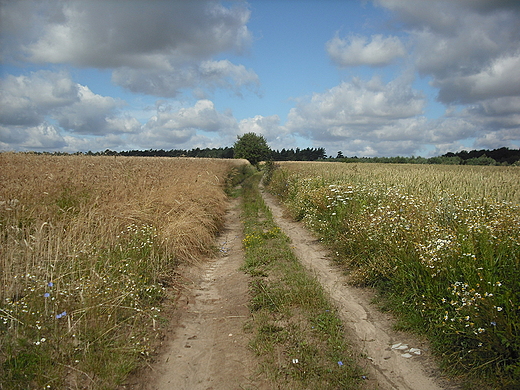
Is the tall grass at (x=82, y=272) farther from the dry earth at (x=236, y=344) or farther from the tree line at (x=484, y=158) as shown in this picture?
the tree line at (x=484, y=158)

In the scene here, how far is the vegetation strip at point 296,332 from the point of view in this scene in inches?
150

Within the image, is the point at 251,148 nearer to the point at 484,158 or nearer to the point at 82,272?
the point at 484,158

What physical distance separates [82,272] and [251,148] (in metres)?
73.5

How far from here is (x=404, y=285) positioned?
18.4ft

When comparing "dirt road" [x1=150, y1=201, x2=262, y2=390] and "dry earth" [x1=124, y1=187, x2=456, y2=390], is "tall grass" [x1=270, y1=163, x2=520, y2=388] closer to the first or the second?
"dry earth" [x1=124, y1=187, x2=456, y2=390]

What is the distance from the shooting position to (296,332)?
15.3ft

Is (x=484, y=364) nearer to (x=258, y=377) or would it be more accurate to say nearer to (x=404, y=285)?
(x=404, y=285)

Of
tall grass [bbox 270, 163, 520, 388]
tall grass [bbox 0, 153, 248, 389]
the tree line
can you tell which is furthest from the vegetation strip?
the tree line

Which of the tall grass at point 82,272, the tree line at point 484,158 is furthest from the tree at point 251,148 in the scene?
the tall grass at point 82,272

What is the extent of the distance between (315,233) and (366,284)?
4.37 m

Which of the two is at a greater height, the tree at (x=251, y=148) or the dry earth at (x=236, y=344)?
the tree at (x=251, y=148)

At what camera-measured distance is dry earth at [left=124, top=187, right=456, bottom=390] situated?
385 centimetres

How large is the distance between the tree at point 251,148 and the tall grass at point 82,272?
6847 cm

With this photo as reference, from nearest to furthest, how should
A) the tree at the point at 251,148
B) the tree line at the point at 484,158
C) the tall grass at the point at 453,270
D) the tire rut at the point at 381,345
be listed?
the tall grass at the point at 453,270, the tire rut at the point at 381,345, the tree line at the point at 484,158, the tree at the point at 251,148
